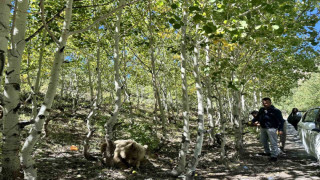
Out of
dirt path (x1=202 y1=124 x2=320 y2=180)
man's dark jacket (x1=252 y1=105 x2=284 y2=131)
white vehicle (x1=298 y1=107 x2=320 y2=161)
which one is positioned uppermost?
man's dark jacket (x1=252 y1=105 x2=284 y2=131)

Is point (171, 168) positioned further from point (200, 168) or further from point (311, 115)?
point (311, 115)

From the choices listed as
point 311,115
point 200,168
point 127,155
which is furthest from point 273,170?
point 127,155

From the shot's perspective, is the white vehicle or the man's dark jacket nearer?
the white vehicle

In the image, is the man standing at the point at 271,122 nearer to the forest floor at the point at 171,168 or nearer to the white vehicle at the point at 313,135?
the forest floor at the point at 171,168

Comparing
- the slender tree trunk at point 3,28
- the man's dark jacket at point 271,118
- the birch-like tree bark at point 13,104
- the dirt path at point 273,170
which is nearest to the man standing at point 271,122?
the man's dark jacket at point 271,118

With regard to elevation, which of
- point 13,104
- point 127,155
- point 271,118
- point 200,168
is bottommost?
point 200,168

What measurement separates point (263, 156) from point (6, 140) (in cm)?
756

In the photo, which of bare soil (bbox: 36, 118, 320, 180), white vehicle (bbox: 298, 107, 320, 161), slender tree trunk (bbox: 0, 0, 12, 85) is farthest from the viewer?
bare soil (bbox: 36, 118, 320, 180)

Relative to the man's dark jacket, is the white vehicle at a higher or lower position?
lower

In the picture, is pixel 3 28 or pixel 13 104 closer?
pixel 3 28

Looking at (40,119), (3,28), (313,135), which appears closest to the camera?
(3,28)

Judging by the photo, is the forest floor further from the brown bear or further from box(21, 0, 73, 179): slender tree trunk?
box(21, 0, 73, 179): slender tree trunk

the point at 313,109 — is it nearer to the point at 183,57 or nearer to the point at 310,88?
the point at 183,57

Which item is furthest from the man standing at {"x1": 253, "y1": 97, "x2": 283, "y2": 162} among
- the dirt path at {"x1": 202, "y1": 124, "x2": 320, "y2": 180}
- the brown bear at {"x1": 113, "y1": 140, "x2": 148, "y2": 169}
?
the brown bear at {"x1": 113, "y1": 140, "x2": 148, "y2": 169}
